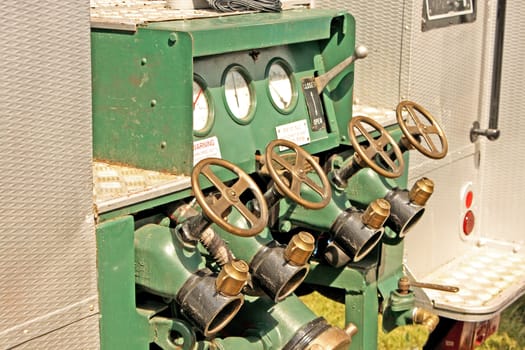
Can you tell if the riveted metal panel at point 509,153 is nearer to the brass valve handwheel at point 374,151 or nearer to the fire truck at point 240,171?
the fire truck at point 240,171

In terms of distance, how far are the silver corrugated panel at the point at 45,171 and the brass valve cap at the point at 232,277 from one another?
341 millimetres

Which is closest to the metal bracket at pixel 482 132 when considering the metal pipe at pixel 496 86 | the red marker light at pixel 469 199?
the metal pipe at pixel 496 86

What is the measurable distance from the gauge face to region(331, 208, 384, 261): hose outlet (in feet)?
1.39

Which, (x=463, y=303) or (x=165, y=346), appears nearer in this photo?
(x=165, y=346)

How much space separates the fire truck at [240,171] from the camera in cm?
272

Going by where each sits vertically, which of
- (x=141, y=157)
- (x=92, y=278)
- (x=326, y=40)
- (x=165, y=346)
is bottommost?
(x=165, y=346)

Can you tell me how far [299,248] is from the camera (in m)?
3.14

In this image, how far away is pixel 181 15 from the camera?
142 inches

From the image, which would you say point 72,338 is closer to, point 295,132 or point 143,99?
point 143,99

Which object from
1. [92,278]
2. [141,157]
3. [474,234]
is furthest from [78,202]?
[474,234]

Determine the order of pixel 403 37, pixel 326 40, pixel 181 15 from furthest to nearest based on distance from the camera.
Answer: pixel 403 37
pixel 326 40
pixel 181 15

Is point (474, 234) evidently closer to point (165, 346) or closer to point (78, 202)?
point (165, 346)

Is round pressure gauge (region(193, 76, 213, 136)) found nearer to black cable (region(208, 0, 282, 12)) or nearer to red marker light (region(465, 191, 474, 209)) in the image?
black cable (region(208, 0, 282, 12))

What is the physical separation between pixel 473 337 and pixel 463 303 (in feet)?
0.84
